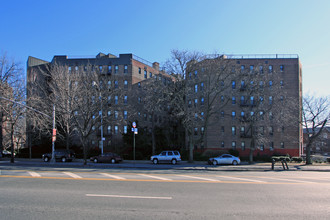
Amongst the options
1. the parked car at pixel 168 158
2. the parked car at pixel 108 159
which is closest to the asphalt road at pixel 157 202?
the parked car at pixel 168 158

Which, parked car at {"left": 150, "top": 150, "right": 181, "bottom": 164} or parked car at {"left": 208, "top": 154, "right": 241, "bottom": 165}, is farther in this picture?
parked car at {"left": 150, "top": 150, "right": 181, "bottom": 164}

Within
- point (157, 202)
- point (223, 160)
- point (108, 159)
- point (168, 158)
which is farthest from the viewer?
point (108, 159)

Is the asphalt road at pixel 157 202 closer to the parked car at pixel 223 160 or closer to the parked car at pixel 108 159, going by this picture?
the parked car at pixel 223 160

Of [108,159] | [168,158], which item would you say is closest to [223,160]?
[168,158]

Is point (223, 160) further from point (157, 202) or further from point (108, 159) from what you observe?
point (157, 202)

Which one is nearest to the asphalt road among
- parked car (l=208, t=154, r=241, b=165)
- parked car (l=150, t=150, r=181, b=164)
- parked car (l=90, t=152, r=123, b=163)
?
parked car (l=208, t=154, r=241, b=165)

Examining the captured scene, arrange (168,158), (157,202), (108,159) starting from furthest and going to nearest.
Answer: (108,159)
(168,158)
(157,202)

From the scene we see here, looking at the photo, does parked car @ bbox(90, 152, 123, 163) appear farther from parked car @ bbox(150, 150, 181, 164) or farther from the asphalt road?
the asphalt road

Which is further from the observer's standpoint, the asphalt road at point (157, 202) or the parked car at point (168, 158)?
the parked car at point (168, 158)

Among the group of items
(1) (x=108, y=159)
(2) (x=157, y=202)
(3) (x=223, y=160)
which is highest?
(2) (x=157, y=202)

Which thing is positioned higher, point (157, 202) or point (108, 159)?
point (157, 202)

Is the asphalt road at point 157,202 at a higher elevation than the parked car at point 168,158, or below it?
higher

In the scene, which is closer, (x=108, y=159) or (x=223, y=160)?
(x=223, y=160)

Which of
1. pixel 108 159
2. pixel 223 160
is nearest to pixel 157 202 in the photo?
pixel 223 160
